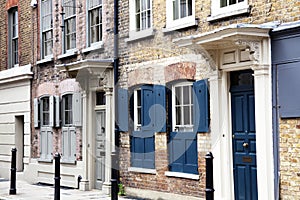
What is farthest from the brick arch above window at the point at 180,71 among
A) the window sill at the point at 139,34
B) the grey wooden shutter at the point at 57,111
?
the grey wooden shutter at the point at 57,111

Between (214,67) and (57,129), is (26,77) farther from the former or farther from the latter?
(214,67)

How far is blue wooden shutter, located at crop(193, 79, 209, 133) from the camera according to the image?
11.4 m

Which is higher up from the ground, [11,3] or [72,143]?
[11,3]

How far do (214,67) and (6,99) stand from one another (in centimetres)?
1056

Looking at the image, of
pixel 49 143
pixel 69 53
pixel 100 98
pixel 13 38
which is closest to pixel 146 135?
pixel 100 98

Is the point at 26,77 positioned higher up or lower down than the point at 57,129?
higher up

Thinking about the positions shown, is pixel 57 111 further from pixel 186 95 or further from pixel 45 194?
pixel 186 95

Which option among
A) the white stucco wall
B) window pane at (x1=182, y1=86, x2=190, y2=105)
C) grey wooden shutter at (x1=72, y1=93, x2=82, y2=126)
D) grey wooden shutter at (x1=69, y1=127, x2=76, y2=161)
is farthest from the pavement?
window pane at (x1=182, y1=86, x2=190, y2=105)

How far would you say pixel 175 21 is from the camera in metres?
12.2

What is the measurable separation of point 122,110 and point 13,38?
7.48 meters

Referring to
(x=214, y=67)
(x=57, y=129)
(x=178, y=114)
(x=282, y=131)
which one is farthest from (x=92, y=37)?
(x=282, y=131)

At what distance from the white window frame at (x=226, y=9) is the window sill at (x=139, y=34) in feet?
6.46

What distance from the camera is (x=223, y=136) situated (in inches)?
436

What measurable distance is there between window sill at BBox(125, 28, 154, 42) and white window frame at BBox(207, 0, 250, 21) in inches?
77.5
